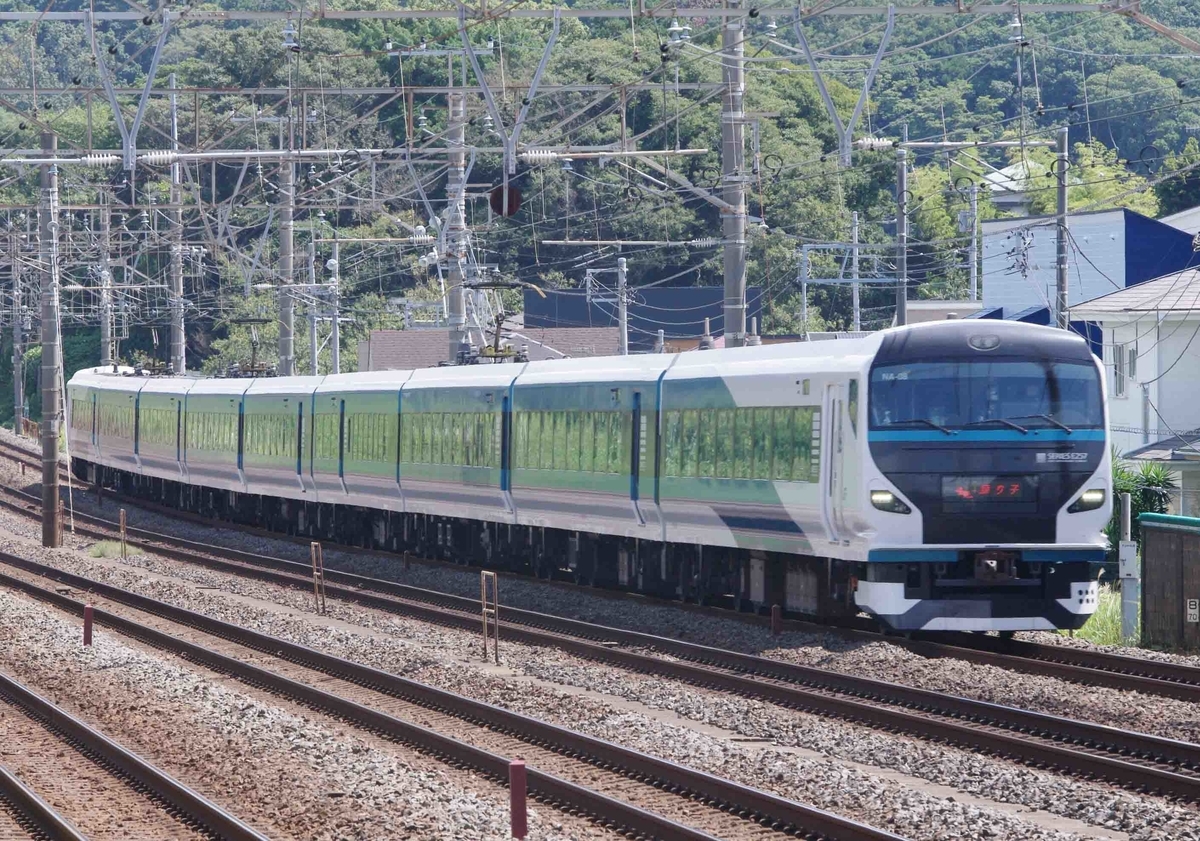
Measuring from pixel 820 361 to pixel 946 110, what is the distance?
211 feet

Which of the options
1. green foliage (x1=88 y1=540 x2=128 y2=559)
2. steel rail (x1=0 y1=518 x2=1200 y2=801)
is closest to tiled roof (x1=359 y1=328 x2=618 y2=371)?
green foliage (x1=88 y1=540 x2=128 y2=559)

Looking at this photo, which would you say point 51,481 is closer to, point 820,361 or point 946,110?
point 820,361

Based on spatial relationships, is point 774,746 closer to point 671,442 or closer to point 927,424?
point 927,424

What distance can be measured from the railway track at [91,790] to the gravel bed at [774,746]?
9.90 ft

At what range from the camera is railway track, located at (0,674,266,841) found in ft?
33.3

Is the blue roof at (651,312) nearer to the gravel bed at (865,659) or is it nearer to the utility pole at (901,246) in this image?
the utility pole at (901,246)

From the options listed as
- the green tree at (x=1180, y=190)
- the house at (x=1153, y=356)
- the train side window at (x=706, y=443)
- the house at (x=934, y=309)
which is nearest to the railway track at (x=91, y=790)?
the train side window at (x=706, y=443)

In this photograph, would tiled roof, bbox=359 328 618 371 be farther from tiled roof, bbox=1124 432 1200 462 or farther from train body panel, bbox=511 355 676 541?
train body panel, bbox=511 355 676 541

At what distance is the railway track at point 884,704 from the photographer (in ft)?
34.8

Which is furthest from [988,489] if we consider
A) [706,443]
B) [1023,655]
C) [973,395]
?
[706,443]

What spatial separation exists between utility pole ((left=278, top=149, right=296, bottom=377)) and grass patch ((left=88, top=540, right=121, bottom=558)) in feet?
18.0

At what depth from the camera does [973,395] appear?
50.5 feet

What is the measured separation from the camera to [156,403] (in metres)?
42.2

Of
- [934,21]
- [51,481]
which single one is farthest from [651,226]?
[51,481]
